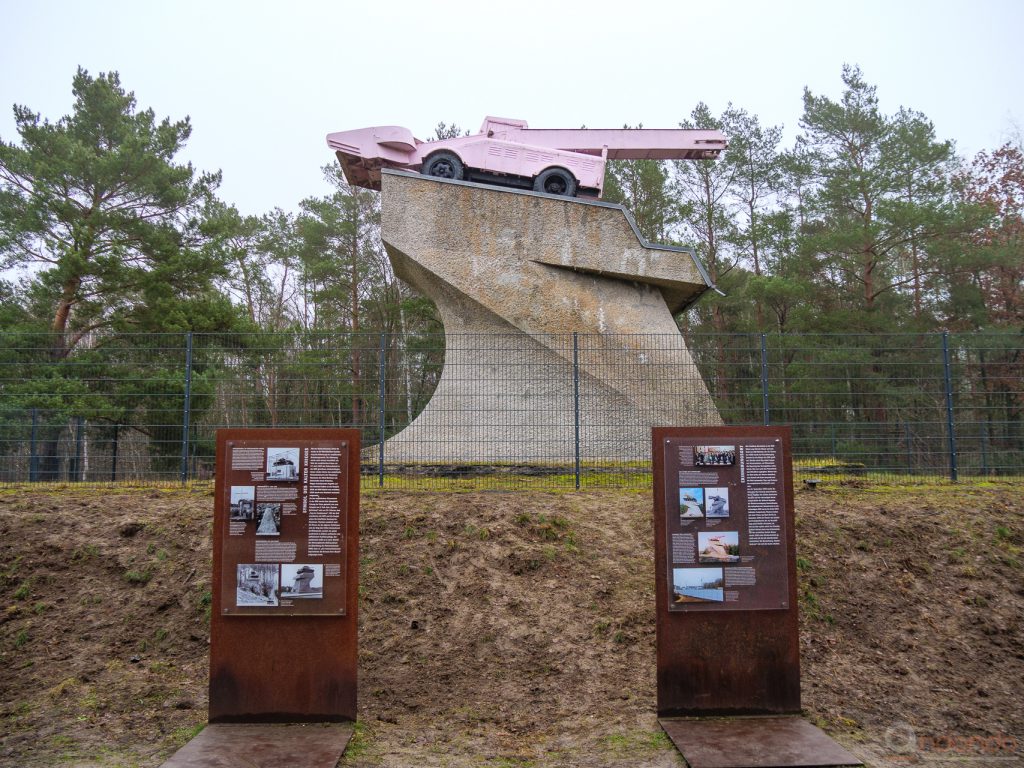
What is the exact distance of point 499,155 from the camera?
11.8 meters

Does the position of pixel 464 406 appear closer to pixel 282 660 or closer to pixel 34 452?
pixel 34 452

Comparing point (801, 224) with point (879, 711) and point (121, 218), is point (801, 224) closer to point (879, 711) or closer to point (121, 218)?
point (121, 218)

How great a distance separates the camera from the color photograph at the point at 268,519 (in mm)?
4566

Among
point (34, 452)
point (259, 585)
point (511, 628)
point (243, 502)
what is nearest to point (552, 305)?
point (511, 628)

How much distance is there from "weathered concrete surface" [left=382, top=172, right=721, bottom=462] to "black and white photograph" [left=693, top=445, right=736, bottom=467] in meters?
6.14

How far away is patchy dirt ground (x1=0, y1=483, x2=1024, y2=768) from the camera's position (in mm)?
4695

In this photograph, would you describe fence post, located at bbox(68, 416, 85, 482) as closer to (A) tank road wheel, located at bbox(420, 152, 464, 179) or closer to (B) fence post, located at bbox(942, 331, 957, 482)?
(A) tank road wheel, located at bbox(420, 152, 464, 179)

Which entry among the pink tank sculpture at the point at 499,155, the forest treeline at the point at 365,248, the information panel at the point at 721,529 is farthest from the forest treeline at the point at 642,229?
the information panel at the point at 721,529

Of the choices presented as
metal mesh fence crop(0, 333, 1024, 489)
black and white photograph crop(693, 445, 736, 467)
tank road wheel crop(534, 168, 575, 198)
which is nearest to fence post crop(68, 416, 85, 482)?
metal mesh fence crop(0, 333, 1024, 489)

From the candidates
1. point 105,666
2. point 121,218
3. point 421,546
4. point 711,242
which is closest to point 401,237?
point 421,546

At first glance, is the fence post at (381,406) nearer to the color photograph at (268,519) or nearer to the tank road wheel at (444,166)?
the tank road wheel at (444,166)

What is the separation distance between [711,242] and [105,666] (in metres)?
22.7

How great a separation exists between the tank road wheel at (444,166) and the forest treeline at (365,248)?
2.75m

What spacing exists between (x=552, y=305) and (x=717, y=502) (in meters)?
6.87
